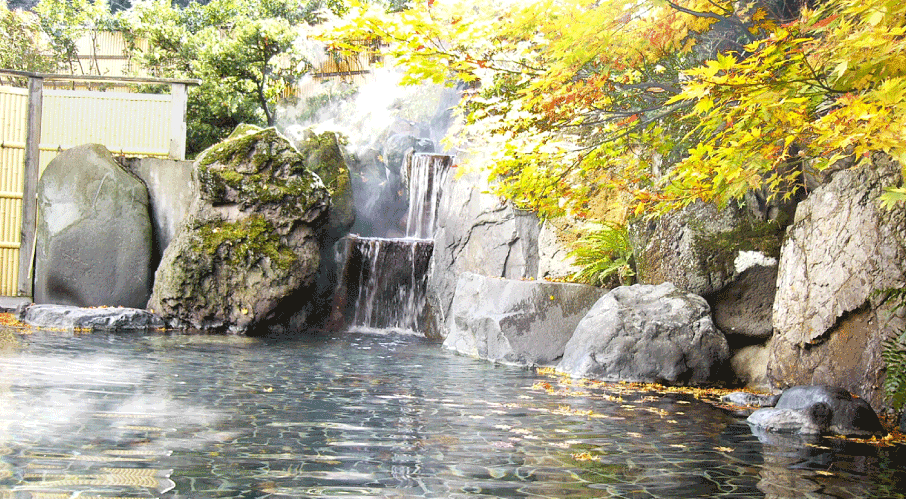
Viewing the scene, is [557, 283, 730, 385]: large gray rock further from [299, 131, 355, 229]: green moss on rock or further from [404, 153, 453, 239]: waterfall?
[299, 131, 355, 229]: green moss on rock

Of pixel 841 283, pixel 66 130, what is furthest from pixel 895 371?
pixel 66 130

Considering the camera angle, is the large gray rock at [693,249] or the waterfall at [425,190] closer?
the large gray rock at [693,249]

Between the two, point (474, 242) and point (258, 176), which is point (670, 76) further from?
→ point (258, 176)

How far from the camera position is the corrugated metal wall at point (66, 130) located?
48.4ft

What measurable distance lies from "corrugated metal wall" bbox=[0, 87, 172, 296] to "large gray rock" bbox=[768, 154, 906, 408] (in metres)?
12.1

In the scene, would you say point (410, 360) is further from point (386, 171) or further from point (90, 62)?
point (90, 62)

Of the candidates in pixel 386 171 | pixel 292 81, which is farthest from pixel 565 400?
pixel 292 81

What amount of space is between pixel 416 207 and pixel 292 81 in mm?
6963

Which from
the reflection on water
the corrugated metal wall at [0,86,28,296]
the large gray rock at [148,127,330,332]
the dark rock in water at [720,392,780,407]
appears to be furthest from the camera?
the corrugated metal wall at [0,86,28,296]

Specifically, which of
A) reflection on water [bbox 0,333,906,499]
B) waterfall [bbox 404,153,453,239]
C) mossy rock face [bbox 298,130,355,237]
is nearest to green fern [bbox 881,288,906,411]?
reflection on water [bbox 0,333,906,499]

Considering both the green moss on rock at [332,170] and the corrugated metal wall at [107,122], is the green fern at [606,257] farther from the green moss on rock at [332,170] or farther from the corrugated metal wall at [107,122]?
the corrugated metal wall at [107,122]

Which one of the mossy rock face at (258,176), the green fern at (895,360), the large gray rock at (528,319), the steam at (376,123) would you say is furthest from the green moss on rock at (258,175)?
the green fern at (895,360)

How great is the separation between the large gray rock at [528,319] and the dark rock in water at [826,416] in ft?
12.7

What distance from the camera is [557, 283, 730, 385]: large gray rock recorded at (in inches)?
338
